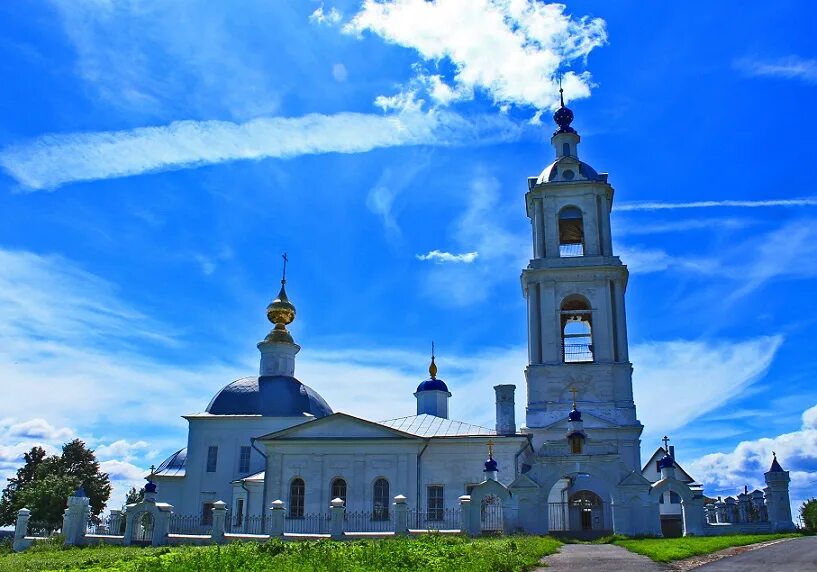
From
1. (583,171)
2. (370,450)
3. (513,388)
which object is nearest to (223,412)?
(370,450)

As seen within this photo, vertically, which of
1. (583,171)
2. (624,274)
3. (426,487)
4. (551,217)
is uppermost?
(583,171)

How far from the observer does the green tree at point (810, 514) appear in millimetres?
23486

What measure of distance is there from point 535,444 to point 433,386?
27.5 feet

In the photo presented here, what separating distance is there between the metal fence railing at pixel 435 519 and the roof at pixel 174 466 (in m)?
11.6

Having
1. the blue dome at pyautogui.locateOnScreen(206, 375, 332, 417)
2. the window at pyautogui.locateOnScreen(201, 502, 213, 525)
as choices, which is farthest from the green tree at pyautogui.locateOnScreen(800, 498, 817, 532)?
the window at pyautogui.locateOnScreen(201, 502, 213, 525)

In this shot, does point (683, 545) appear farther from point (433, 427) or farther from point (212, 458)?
point (212, 458)

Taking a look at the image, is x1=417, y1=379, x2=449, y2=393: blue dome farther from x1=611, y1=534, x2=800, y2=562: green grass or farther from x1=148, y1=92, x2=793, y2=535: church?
x1=611, y1=534, x2=800, y2=562: green grass

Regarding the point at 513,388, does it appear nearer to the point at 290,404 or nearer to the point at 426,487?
the point at 426,487

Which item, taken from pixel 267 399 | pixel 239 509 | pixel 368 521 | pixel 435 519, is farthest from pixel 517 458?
pixel 267 399

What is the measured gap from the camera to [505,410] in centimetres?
2808

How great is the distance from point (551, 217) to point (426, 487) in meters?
12.2

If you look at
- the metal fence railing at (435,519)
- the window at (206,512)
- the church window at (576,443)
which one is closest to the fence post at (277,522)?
the metal fence railing at (435,519)

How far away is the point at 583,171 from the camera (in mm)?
31906

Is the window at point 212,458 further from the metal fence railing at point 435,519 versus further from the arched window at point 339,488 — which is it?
the metal fence railing at point 435,519
